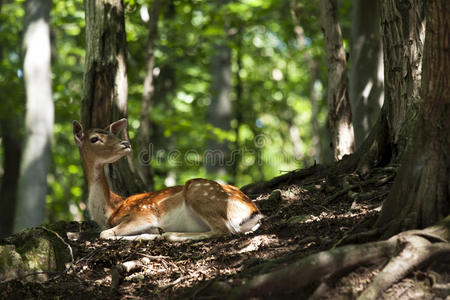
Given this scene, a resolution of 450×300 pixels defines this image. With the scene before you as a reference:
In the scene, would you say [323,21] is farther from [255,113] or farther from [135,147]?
[255,113]

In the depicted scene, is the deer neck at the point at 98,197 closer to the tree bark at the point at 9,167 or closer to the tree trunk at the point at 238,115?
the tree bark at the point at 9,167

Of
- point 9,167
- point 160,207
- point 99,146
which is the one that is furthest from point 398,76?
point 9,167

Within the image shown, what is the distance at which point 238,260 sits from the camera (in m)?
5.05

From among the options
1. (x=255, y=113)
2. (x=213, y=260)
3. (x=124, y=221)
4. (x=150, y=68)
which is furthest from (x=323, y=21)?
(x=255, y=113)

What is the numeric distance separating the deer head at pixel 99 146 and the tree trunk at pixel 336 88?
337cm

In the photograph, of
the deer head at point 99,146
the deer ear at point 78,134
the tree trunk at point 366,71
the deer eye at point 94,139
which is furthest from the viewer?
the tree trunk at point 366,71

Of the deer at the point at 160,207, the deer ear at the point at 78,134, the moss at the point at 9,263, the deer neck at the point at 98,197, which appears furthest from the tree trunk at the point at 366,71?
the moss at the point at 9,263

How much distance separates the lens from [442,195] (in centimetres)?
435

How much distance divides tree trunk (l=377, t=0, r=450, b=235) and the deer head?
151 inches

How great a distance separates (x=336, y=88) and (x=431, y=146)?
4.72 m

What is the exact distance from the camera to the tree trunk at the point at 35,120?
11.2m

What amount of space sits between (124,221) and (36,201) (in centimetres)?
461

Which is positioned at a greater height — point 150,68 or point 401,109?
point 150,68

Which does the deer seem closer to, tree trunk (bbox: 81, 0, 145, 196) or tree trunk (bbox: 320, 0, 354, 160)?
tree trunk (bbox: 81, 0, 145, 196)
